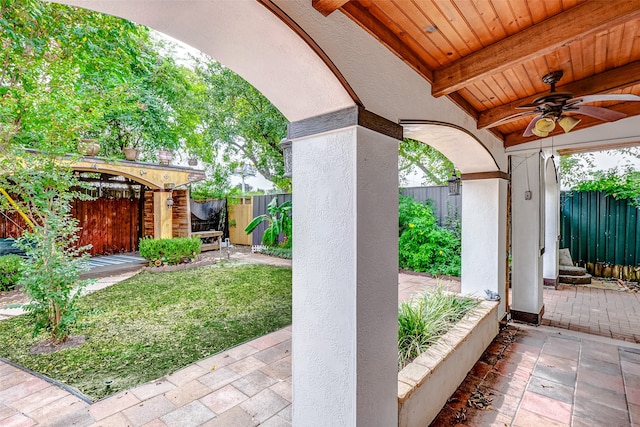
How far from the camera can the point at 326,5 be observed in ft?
4.99

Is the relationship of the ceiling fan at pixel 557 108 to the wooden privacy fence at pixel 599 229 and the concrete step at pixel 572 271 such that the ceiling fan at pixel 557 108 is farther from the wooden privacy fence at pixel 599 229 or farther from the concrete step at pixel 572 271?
the wooden privacy fence at pixel 599 229

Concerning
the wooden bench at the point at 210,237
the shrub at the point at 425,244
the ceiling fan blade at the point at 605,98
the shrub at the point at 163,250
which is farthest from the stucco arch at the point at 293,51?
the wooden bench at the point at 210,237

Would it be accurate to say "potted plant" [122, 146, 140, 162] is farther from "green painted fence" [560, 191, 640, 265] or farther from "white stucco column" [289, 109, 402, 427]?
"green painted fence" [560, 191, 640, 265]

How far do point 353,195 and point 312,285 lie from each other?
24.6 inches

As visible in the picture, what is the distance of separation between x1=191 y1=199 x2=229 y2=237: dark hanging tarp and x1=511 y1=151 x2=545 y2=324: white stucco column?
982 cm

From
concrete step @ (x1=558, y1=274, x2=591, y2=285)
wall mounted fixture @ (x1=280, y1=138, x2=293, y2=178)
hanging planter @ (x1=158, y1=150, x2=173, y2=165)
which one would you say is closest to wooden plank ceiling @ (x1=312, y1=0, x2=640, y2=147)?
wall mounted fixture @ (x1=280, y1=138, x2=293, y2=178)

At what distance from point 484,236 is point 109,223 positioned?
1006 cm

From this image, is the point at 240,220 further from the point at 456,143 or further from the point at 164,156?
the point at 456,143

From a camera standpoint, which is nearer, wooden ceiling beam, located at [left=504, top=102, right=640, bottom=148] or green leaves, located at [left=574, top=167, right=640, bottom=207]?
wooden ceiling beam, located at [left=504, top=102, right=640, bottom=148]

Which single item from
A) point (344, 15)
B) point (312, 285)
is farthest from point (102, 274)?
point (344, 15)

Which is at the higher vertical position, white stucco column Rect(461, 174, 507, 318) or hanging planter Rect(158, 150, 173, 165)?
hanging planter Rect(158, 150, 173, 165)

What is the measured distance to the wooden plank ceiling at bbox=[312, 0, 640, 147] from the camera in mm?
1772

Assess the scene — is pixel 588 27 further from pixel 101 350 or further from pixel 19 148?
pixel 19 148

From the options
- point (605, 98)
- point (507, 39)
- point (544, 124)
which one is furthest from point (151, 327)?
point (605, 98)
